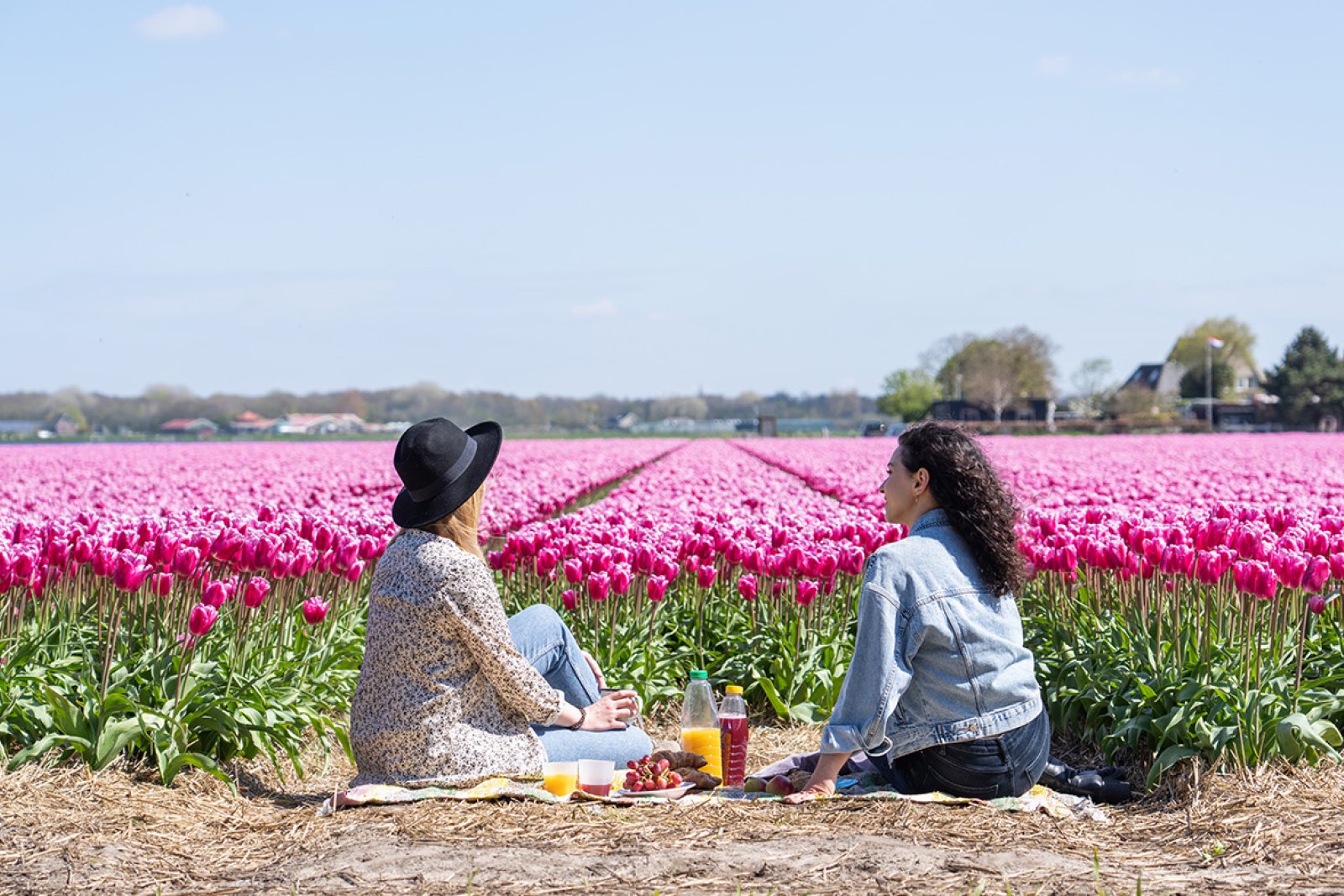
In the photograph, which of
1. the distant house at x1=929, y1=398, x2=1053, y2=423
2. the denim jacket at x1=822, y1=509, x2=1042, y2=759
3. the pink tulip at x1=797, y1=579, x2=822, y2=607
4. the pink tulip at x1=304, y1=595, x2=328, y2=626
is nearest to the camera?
the denim jacket at x1=822, y1=509, x2=1042, y2=759

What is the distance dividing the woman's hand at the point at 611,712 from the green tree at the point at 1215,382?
10574 centimetres

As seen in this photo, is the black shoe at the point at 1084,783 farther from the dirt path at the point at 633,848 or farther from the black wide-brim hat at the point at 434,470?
the black wide-brim hat at the point at 434,470

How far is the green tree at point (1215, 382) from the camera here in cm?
10375

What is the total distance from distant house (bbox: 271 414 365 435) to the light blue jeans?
94.7m

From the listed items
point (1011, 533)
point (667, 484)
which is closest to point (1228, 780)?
point (1011, 533)

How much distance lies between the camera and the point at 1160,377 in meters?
123

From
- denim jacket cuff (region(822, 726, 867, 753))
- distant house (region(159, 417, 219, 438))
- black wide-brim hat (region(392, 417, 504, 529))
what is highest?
distant house (region(159, 417, 219, 438))

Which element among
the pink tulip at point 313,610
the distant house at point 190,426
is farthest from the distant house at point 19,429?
the pink tulip at point 313,610

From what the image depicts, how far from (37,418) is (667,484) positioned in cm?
10083

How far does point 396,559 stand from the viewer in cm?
457

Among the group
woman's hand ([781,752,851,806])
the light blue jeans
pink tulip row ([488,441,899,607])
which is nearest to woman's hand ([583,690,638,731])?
the light blue jeans

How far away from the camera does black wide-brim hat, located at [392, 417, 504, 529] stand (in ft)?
14.9

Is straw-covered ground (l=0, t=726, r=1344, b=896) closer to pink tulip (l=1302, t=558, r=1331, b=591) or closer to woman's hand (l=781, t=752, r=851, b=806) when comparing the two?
woman's hand (l=781, t=752, r=851, b=806)

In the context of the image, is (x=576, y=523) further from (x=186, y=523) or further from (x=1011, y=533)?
(x=1011, y=533)
